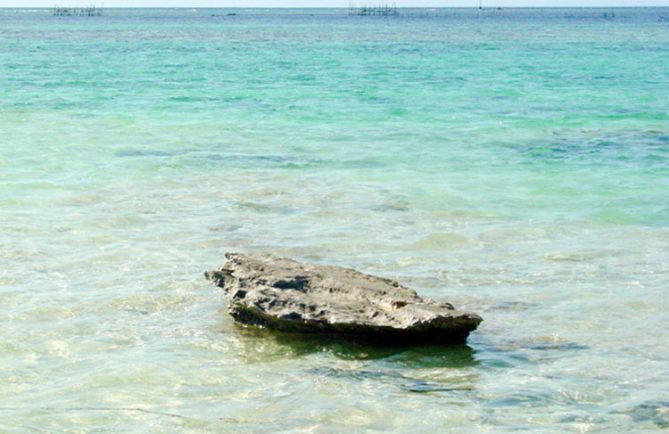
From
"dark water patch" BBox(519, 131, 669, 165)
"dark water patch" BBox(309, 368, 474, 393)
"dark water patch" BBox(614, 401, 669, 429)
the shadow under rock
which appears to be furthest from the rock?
"dark water patch" BBox(519, 131, 669, 165)

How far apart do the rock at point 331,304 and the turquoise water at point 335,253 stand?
14cm

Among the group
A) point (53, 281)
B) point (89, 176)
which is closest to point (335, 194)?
point (89, 176)

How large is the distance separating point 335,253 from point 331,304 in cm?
235

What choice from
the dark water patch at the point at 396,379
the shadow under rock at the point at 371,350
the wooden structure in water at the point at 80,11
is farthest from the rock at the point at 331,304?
the wooden structure in water at the point at 80,11

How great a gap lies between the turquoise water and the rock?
138 millimetres

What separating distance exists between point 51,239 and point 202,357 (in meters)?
3.55

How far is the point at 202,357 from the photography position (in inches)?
252

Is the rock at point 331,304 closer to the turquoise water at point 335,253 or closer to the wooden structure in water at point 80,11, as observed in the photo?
the turquoise water at point 335,253

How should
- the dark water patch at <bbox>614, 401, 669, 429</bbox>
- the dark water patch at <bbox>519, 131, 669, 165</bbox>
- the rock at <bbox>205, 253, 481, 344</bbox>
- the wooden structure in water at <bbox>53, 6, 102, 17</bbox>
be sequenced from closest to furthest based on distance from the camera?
the dark water patch at <bbox>614, 401, 669, 429</bbox>
the rock at <bbox>205, 253, 481, 344</bbox>
the dark water patch at <bbox>519, 131, 669, 165</bbox>
the wooden structure in water at <bbox>53, 6, 102, 17</bbox>

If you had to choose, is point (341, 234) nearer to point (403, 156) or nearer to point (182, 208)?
point (182, 208)

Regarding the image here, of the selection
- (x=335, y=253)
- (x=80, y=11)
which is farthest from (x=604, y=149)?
(x=80, y=11)

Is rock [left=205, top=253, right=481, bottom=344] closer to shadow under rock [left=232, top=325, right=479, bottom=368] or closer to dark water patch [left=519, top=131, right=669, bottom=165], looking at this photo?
shadow under rock [left=232, top=325, right=479, bottom=368]

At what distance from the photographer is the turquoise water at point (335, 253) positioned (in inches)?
224

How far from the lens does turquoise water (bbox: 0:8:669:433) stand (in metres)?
5.68
